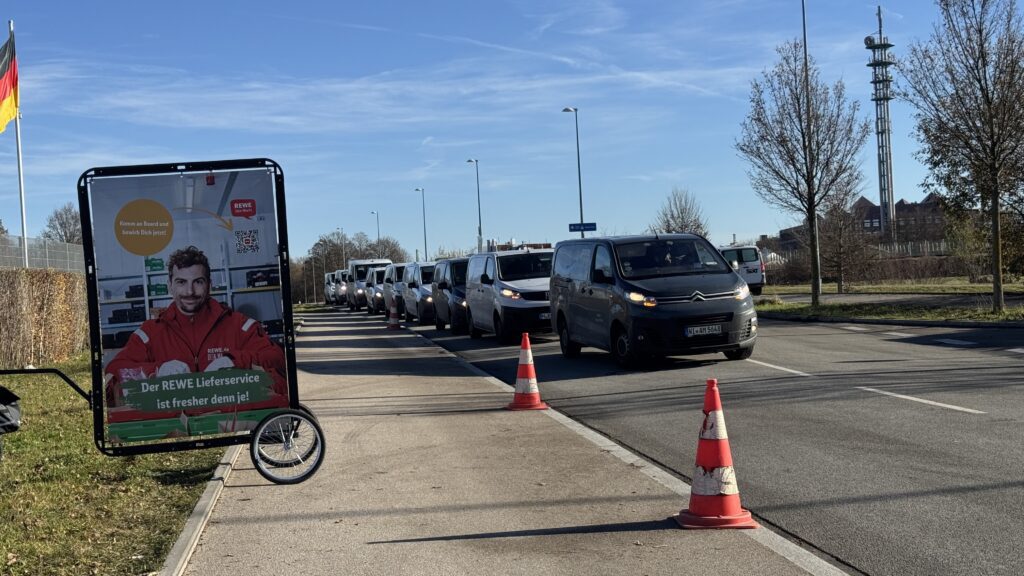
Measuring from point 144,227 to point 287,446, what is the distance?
1.94 m

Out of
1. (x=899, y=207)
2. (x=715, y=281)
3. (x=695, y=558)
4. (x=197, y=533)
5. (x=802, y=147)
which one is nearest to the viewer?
(x=695, y=558)

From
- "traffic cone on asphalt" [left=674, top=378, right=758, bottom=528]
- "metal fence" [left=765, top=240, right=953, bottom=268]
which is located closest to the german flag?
"traffic cone on asphalt" [left=674, top=378, right=758, bottom=528]

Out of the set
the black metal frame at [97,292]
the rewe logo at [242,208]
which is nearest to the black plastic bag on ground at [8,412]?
the black metal frame at [97,292]

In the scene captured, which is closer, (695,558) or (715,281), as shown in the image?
(695,558)

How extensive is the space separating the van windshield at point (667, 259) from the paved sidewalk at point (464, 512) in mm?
4701

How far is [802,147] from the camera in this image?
27.4 metres

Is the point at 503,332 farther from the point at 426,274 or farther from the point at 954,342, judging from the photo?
the point at 426,274

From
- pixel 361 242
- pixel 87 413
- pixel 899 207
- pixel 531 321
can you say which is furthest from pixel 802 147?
pixel 899 207

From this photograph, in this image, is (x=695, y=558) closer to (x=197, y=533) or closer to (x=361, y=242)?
(x=197, y=533)

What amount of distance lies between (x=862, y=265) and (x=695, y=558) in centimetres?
4611

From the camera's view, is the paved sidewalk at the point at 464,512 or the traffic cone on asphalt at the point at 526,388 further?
the traffic cone on asphalt at the point at 526,388

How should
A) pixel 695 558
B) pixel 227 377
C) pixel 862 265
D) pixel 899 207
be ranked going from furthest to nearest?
pixel 899 207 → pixel 862 265 → pixel 227 377 → pixel 695 558

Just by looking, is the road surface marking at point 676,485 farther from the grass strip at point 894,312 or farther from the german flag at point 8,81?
the german flag at point 8,81

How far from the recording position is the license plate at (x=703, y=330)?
45.4ft
